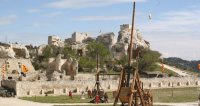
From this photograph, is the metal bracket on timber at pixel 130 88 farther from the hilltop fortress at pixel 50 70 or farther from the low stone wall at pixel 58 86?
the hilltop fortress at pixel 50 70

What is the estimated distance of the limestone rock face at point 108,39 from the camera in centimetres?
11800

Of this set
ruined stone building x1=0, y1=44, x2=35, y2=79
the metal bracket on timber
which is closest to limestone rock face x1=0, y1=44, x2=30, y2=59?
ruined stone building x1=0, y1=44, x2=35, y2=79

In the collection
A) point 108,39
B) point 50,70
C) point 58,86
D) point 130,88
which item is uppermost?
point 108,39

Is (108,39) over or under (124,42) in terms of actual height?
over

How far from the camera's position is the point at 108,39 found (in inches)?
4710

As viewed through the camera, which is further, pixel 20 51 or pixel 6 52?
pixel 20 51

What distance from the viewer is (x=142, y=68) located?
8675 centimetres

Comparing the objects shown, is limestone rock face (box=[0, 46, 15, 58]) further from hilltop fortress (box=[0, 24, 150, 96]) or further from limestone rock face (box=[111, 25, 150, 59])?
limestone rock face (box=[111, 25, 150, 59])

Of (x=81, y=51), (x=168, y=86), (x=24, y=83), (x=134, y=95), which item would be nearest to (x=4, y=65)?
(x=24, y=83)

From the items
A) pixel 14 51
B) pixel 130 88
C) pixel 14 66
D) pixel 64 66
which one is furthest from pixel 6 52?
pixel 130 88

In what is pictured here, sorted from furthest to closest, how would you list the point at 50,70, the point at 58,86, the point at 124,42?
the point at 124,42, the point at 50,70, the point at 58,86

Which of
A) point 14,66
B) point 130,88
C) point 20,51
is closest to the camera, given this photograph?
point 130,88

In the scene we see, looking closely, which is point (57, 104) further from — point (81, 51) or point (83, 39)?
point (83, 39)

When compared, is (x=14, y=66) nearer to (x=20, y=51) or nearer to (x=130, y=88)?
(x=20, y=51)
